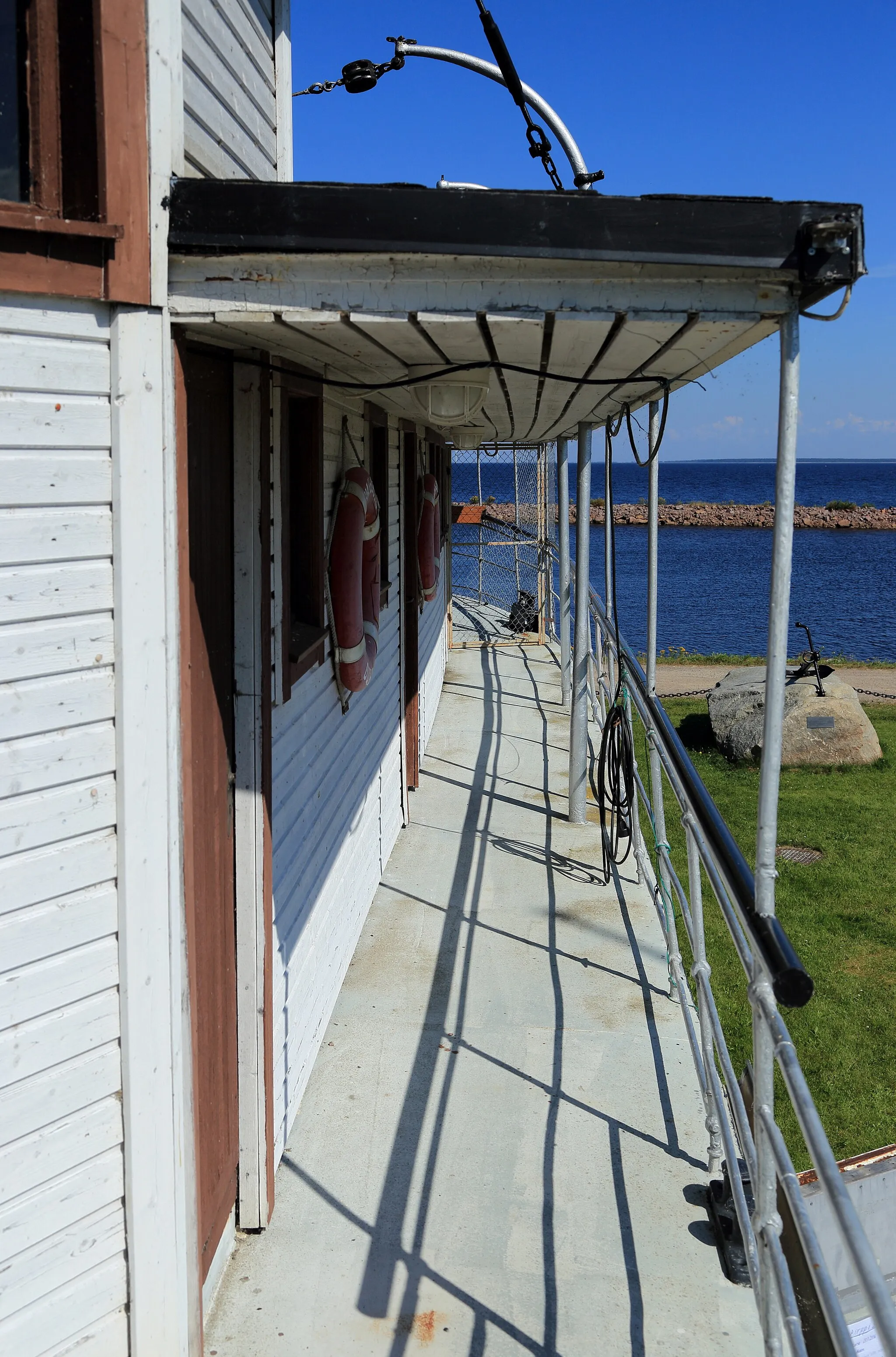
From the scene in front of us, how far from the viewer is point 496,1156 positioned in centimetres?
350

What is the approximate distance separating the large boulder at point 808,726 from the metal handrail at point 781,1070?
19.9ft

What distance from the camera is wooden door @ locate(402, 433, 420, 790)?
7.26m

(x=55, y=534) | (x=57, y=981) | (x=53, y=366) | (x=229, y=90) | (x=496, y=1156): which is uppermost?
(x=229, y=90)

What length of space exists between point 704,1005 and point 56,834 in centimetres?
192

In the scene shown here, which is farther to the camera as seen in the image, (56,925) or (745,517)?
(745,517)

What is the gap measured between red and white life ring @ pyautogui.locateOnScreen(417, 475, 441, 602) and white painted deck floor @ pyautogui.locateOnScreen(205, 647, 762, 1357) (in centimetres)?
306

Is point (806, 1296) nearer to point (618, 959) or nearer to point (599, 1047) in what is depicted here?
point (599, 1047)

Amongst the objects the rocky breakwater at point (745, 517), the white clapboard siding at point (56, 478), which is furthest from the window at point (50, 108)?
the rocky breakwater at point (745, 517)

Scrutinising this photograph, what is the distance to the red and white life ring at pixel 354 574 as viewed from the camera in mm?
4242

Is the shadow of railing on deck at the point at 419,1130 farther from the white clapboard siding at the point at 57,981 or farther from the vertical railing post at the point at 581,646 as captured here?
the white clapboard siding at the point at 57,981

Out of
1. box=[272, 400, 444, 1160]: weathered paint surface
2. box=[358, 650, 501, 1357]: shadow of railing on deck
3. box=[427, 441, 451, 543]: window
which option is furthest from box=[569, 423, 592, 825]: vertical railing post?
box=[427, 441, 451, 543]: window

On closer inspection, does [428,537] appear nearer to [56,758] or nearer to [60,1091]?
[56,758]

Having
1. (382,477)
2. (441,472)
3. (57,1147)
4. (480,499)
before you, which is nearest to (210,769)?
(57,1147)

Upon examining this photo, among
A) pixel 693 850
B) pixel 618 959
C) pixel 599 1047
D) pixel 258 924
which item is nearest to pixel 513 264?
pixel 693 850
